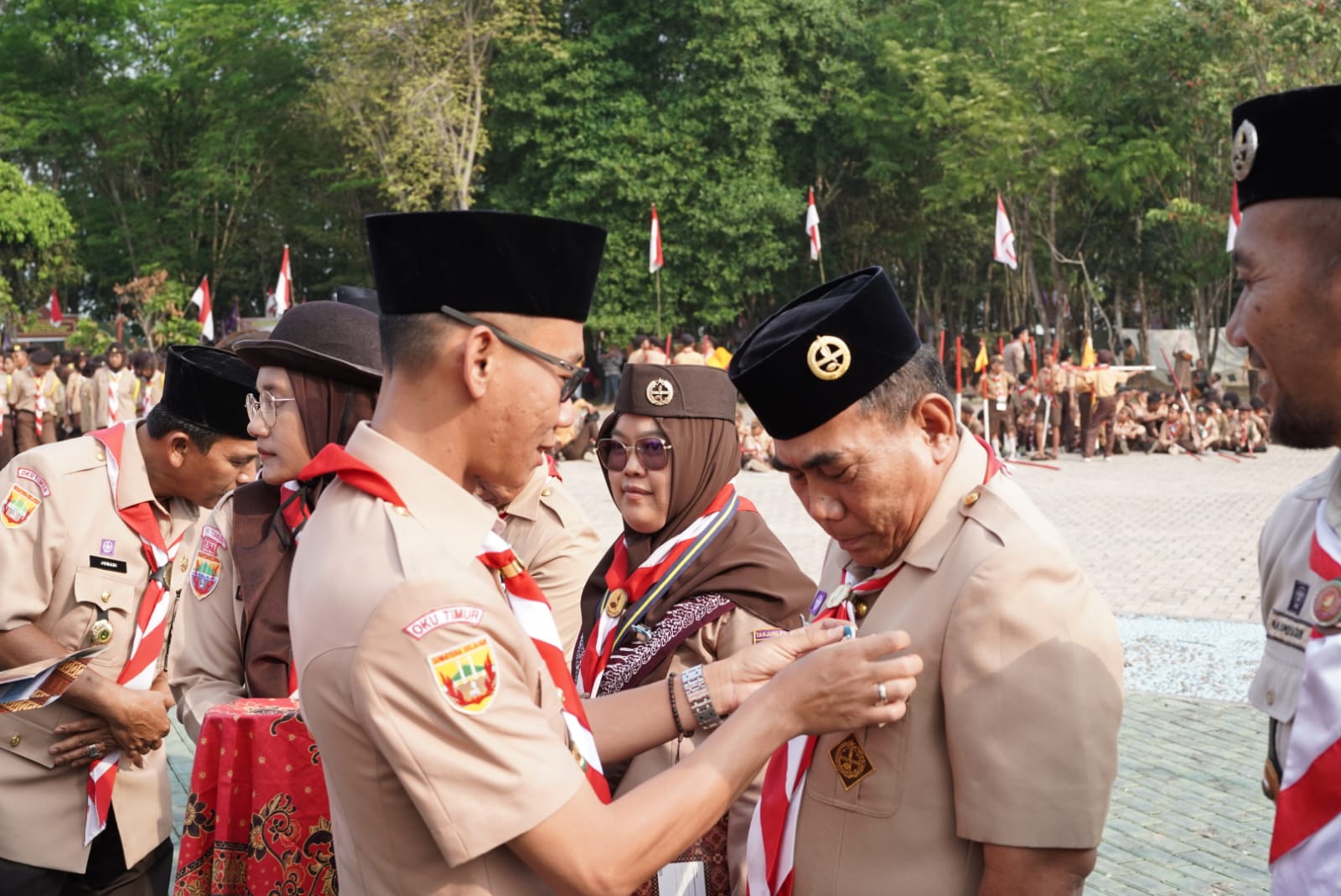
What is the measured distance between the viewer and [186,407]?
4016 millimetres

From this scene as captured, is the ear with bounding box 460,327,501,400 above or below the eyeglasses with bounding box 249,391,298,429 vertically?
above

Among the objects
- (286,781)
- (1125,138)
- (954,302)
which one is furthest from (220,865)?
(954,302)

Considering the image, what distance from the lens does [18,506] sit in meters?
3.84

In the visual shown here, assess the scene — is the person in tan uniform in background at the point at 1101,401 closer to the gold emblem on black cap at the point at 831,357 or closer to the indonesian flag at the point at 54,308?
the gold emblem on black cap at the point at 831,357

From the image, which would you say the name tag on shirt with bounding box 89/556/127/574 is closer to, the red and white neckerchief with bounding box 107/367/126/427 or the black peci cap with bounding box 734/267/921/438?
the black peci cap with bounding box 734/267/921/438

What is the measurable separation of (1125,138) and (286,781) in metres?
36.5

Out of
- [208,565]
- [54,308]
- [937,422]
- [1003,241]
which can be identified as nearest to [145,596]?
[208,565]

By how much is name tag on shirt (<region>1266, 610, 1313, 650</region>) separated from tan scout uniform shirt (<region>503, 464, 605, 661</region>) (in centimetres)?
243

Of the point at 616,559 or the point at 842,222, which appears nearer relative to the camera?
the point at 616,559

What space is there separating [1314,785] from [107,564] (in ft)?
11.0

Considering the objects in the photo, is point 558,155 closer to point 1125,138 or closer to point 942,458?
point 1125,138

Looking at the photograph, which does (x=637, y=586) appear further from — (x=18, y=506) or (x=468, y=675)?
(x=468, y=675)

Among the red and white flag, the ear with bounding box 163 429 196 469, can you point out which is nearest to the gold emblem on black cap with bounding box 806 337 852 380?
the ear with bounding box 163 429 196 469

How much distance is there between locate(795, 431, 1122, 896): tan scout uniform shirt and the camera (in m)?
2.26
